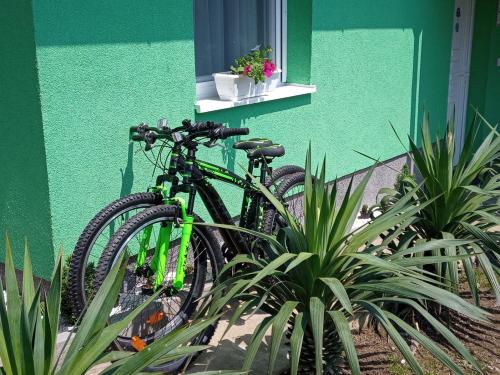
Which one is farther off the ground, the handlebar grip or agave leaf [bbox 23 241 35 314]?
the handlebar grip

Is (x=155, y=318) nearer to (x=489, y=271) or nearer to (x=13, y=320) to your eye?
(x=13, y=320)

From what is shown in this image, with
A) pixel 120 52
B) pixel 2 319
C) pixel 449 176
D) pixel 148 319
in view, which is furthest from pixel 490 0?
pixel 2 319

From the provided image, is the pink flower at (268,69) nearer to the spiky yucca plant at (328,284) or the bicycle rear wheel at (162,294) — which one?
the bicycle rear wheel at (162,294)

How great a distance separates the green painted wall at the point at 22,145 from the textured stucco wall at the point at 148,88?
68mm

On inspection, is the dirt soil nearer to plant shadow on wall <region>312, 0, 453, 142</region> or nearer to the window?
the window

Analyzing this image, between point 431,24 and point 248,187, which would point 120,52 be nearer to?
point 248,187

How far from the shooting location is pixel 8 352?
6.74 ft

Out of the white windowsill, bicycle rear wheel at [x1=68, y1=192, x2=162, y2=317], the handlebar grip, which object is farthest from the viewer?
the white windowsill

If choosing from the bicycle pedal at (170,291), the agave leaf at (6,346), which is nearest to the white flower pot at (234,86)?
the bicycle pedal at (170,291)

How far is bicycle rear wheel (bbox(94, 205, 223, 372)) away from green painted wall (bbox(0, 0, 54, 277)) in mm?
515

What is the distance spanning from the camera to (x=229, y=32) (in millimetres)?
5219

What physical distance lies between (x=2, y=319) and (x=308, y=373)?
160 cm

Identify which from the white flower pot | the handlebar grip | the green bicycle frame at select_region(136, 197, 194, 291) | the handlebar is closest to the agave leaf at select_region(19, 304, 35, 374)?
the green bicycle frame at select_region(136, 197, 194, 291)

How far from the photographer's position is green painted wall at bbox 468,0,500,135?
8812mm
